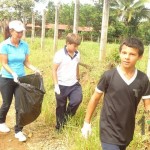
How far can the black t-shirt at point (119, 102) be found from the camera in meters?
2.52

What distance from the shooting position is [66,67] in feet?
14.5

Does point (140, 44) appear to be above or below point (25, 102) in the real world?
above

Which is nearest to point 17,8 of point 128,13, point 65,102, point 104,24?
point 128,13

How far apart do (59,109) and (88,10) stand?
41.3 metres

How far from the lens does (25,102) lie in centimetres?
423

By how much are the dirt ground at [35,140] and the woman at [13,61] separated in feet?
0.37

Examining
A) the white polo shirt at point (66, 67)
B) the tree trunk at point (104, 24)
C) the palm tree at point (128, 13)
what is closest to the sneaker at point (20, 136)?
the white polo shirt at point (66, 67)

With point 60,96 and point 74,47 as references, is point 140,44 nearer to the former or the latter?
point 74,47

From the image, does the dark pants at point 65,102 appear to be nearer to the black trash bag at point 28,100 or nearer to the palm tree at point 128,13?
the black trash bag at point 28,100

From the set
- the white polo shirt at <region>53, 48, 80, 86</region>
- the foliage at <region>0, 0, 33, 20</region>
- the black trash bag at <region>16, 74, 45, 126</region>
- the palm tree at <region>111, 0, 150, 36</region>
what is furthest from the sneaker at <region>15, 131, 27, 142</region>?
the palm tree at <region>111, 0, 150, 36</region>

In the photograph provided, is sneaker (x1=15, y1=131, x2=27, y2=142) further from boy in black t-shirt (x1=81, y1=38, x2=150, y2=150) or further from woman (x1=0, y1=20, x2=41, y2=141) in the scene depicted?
boy in black t-shirt (x1=81, y1=38, x2=150, y2=150)

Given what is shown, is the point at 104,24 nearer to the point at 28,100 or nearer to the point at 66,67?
the point at 66,67

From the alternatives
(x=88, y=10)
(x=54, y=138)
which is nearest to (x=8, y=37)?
(x=54, y=138)

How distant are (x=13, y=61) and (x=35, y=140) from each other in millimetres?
1159
